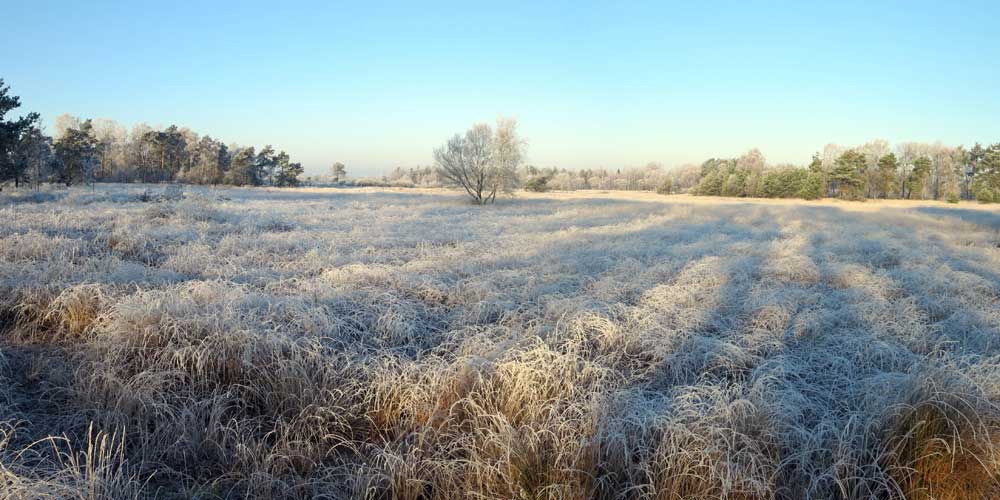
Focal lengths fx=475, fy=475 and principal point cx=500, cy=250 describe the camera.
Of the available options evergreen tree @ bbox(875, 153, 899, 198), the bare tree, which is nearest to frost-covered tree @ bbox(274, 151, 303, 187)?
the bare tree

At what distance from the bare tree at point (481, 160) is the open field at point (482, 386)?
95.1 ft

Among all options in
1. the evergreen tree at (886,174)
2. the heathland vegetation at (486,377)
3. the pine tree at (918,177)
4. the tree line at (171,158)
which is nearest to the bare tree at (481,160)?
the heathland vegetation at (486,377)

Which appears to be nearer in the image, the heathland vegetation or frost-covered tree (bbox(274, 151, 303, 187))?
the heathland vegetation

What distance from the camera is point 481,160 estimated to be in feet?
119

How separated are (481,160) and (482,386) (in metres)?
33.5

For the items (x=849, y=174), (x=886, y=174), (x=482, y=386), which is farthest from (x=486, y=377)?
(x=886, y=174)

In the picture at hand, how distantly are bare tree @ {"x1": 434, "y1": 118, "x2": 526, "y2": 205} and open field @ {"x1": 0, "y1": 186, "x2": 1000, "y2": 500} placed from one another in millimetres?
28972

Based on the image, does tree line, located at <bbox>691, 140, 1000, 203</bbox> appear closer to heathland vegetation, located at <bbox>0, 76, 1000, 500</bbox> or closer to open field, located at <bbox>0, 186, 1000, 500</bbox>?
heathland vegetation, located at <bbox>0, 76, 1000, 500</bbox>

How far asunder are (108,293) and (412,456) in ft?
16.3

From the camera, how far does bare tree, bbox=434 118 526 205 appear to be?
3612cm

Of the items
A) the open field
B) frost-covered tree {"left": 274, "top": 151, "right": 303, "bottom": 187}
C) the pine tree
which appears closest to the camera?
the open field

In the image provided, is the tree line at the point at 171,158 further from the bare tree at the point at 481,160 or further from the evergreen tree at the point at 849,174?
the evergreen tree at the point at 849,174

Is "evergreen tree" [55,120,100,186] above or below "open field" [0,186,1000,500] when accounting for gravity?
above

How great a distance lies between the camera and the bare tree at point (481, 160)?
3612 centimetres
